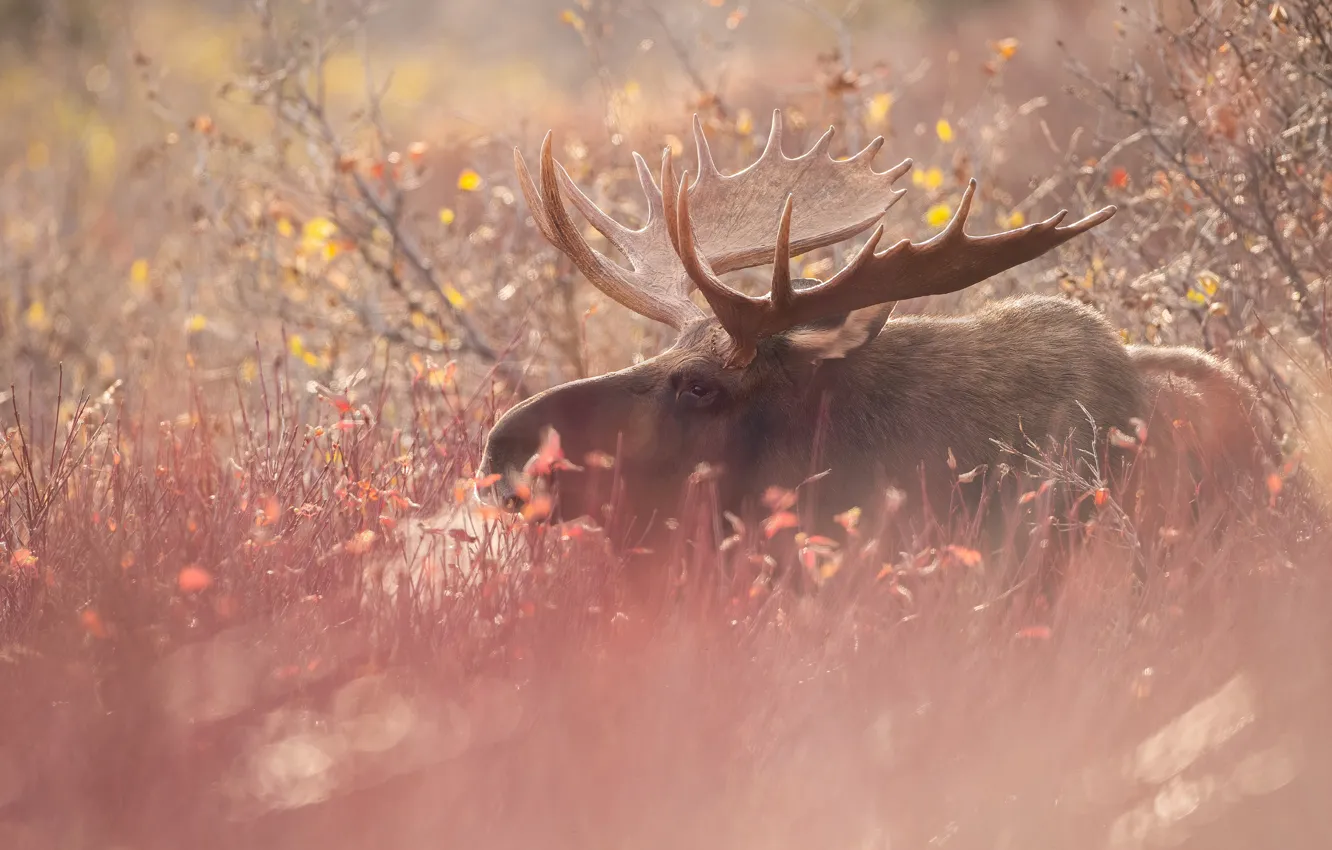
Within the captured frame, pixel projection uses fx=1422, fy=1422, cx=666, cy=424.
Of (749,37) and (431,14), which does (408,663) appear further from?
(431,14)

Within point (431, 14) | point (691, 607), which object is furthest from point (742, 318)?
point (431, 14)

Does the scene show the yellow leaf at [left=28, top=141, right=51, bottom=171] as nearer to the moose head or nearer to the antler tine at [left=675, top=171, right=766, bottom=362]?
the moose head

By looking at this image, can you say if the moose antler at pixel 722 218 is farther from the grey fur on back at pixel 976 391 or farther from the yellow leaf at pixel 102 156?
the yellow leaf at pixel 102 156

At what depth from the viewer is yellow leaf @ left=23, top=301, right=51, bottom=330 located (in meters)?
8.99

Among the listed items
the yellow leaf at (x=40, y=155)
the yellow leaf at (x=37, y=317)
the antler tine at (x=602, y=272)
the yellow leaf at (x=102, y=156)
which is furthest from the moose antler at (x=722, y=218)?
the yellow leaf at (x=102, y=156)

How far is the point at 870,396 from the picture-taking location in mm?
4348

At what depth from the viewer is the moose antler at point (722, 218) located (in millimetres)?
4855

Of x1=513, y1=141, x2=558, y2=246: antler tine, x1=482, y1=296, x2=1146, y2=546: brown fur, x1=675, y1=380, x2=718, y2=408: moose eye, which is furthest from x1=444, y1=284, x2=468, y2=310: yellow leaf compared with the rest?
x1=675, y1=380, x2=718, y2=408: moose eye

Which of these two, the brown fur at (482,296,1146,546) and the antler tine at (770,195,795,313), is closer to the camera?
the antler tine at (770,195,795,313)

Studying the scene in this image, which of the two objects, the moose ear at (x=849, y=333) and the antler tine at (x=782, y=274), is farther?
the moose ear at (x=849, y=333)

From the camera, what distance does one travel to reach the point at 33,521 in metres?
3.63

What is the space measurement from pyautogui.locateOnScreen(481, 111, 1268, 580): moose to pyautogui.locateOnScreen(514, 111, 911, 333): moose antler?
25 centimetres

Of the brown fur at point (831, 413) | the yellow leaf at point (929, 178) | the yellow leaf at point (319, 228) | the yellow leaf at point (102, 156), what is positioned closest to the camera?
the brown fur at point (831, 413)

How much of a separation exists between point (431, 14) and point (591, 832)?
45.8m
